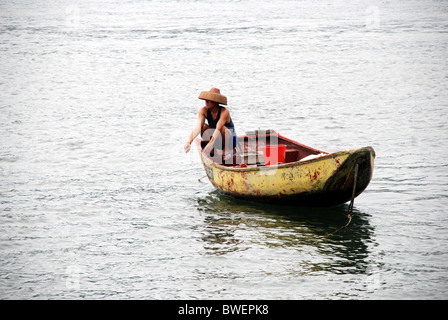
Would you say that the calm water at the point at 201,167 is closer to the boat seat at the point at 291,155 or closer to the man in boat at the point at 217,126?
the man in boat at the point at 217,126

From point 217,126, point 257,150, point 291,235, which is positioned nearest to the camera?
point 291,235

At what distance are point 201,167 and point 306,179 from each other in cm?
440

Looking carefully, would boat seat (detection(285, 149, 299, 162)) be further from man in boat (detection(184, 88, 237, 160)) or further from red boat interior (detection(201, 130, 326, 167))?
man in boat (detection(184, 88, 237, 160))

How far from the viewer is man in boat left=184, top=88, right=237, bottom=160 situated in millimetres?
10625

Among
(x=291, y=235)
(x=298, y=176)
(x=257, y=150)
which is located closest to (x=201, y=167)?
(x=257, y=150)

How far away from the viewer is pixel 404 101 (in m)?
19.5

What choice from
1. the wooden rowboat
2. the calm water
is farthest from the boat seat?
the calm water

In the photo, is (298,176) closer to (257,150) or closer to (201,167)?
(257,150)

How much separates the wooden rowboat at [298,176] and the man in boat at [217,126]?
0.56ft

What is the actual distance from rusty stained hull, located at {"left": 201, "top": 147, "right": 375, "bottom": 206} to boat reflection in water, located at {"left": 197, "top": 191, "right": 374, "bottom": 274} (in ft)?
0.92

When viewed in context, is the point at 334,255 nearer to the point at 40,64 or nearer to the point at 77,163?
the point at 77,163

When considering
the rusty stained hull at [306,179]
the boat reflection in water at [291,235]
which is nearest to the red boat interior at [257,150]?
the rusty stained hull at [306,179]

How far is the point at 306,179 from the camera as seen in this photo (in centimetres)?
927
